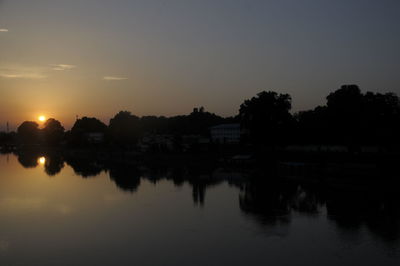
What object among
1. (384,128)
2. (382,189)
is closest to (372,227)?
(382,189)

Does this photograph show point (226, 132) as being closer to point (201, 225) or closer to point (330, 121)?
point (330, 121)

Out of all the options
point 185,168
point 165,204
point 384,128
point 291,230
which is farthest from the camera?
point 185,168

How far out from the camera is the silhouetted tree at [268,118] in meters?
34.2

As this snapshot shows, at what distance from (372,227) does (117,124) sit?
50670 millimetres

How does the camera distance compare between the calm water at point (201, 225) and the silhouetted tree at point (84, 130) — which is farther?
the silhouetted tree at point (84, 130)

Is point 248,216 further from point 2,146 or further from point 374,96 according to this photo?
point 2,146

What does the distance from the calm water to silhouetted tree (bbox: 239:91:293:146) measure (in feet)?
31.0

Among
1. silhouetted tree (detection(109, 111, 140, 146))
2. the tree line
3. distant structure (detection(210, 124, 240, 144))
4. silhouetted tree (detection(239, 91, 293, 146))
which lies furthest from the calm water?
distant structure (detection(210, 124, 240, 144))

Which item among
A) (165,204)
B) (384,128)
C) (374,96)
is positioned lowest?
(165,204)

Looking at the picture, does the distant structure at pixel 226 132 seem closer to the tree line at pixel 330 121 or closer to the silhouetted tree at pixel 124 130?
the silhouetted tree at pixel 124 130

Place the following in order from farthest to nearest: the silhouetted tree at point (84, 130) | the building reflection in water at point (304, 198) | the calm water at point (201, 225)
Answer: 1. the silhouetted tree at point (84, 130)
2. the building reflection in water at point (304, 198)
3. the calm water at point (201, 225)

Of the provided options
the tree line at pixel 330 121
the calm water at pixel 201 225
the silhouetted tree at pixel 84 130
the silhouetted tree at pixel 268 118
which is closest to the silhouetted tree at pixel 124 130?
the silhouetted tree at pixel 84 130

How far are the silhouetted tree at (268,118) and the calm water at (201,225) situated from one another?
9.45m

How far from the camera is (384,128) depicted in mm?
27359
